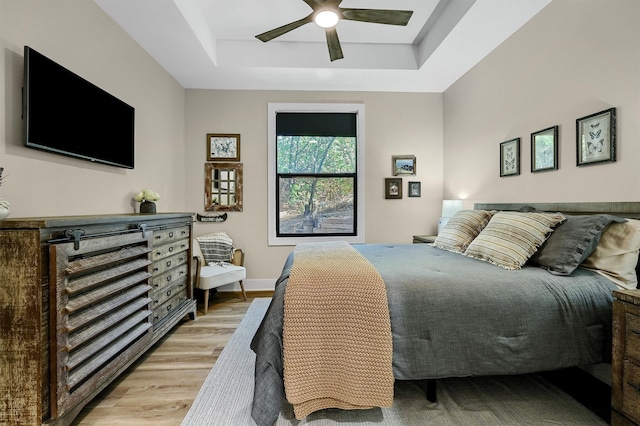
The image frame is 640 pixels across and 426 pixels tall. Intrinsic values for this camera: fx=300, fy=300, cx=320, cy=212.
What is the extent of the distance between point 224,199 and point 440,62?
3.05 m

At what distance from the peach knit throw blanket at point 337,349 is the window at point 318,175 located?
8.73 feet

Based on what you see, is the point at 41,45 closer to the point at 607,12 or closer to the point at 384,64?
the point at 384,64

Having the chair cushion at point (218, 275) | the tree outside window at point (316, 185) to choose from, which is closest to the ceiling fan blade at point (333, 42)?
the tree outside window at point (316, 185)

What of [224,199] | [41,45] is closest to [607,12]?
[41,45]

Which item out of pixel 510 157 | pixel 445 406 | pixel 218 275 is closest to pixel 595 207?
pixel 510 157

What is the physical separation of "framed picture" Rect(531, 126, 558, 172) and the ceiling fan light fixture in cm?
189

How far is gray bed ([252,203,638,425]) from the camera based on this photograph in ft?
4.73

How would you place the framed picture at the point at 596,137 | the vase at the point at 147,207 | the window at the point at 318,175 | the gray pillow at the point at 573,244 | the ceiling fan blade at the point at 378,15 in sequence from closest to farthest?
the gray pillow at the point at 573,244 < the framed picture at the point at 596,137 < the ceiling fan blade at the point at 378,15 < the vase at the point at 147,207 < the window at the point at 318,175

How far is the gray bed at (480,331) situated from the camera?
1440mm

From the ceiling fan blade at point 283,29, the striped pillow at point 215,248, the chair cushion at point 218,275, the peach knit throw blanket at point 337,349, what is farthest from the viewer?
the striped pillow at point 215,248

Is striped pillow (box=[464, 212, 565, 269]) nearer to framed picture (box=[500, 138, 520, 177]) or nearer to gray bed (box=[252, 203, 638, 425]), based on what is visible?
gray bed (box=[252, 203, 638, 425])

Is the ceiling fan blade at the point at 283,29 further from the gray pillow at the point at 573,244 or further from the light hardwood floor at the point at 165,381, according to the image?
the light hardwood floor at the point at 165,381

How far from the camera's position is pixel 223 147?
3977 mm

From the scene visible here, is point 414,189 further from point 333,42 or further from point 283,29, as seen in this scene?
point 283,29
